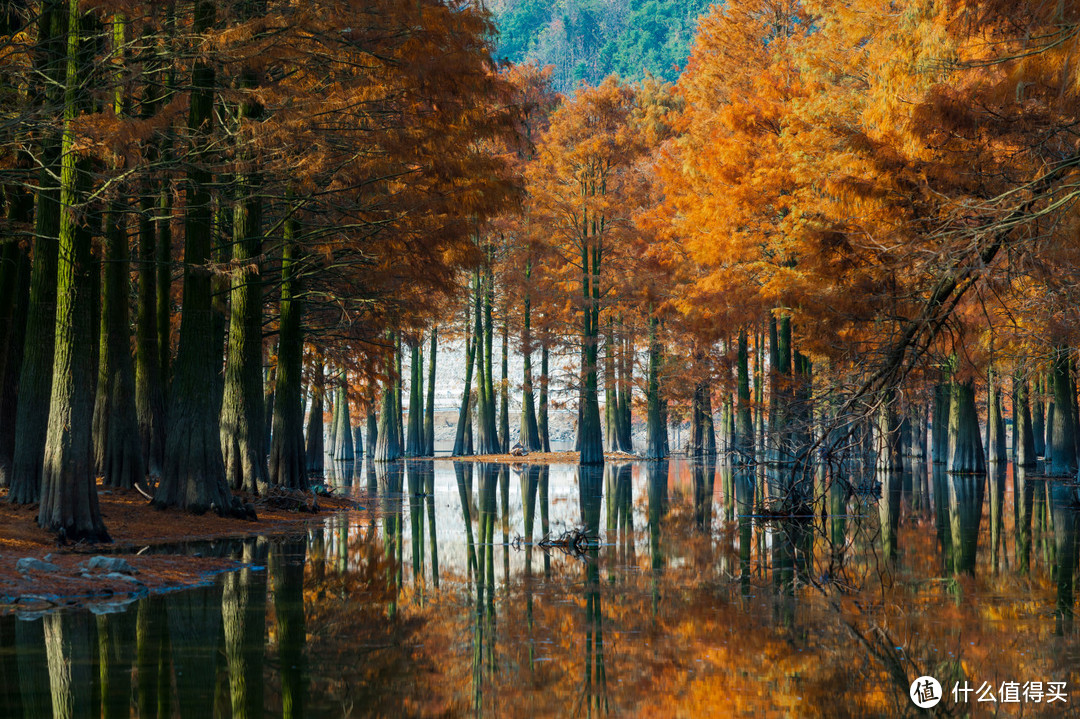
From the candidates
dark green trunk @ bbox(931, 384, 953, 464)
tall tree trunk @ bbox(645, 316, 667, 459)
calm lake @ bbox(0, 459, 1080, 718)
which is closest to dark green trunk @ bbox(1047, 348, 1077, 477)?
dark green trunk @ bbox(931, 384, 953, 464)

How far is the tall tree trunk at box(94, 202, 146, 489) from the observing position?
17.0m

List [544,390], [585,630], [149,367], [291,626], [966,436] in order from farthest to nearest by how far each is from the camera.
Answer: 1. [544,390]
2. [966,436]
3. [149,367]
4. [291,626]
5. [585,630]

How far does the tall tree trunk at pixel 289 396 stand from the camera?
763 inches

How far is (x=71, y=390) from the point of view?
39.9 feet

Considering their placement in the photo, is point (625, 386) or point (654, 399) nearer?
point (654, 399)

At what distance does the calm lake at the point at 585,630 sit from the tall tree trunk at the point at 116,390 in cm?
453

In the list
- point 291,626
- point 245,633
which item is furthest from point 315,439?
point 245,633

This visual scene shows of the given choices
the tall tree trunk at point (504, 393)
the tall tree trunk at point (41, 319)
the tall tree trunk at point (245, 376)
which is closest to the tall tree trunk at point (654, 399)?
the tall tree trunk at point (504, 393)

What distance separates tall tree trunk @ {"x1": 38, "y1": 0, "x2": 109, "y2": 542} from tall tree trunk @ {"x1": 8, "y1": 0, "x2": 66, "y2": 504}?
0.65 metres

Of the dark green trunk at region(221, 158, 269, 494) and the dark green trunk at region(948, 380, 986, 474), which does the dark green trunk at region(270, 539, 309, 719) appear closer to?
the dark green trunk at region(221, 158, 269, 494)

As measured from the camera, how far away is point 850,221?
18062 millimetres

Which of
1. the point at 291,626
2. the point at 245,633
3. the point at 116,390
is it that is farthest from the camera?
the point at 116,390

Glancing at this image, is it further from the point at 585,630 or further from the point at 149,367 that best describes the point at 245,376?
the point at 585,630

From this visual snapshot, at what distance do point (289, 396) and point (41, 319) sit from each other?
Result: 6.87 metres
